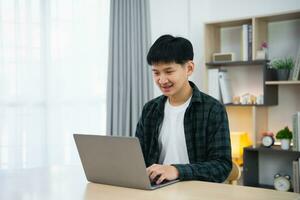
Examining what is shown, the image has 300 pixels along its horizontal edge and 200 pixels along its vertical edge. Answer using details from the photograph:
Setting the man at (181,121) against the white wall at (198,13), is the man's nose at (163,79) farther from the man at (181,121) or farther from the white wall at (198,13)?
the white wall at (198,13)

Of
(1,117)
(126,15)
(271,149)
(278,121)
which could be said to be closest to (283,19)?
(278,121)

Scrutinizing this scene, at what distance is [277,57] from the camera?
3.44m

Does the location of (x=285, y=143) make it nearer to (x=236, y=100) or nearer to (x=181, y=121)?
(x=236, y=100)

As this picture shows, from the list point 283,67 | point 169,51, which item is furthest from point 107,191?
point 283,67

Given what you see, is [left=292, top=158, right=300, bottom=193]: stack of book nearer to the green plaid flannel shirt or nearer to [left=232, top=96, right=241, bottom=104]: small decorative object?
[left=232, top=96, right=241, bottom=104]: small decorative object

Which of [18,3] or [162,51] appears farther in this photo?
[18,3]

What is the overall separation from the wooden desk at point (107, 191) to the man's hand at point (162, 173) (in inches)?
1.5

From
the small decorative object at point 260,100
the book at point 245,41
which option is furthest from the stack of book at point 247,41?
the small decorative object at point 260,100

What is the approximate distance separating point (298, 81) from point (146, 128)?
4.99ft

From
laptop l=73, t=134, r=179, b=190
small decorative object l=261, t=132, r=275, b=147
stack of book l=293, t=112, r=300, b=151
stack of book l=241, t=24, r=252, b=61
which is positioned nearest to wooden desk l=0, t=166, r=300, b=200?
laptop l=73, t=134, r=179, b=190

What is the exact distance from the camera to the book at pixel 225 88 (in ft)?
11.6

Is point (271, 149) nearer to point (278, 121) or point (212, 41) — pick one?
point (278, 121)

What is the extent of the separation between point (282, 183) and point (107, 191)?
2124mm

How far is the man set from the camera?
72.1 inches
